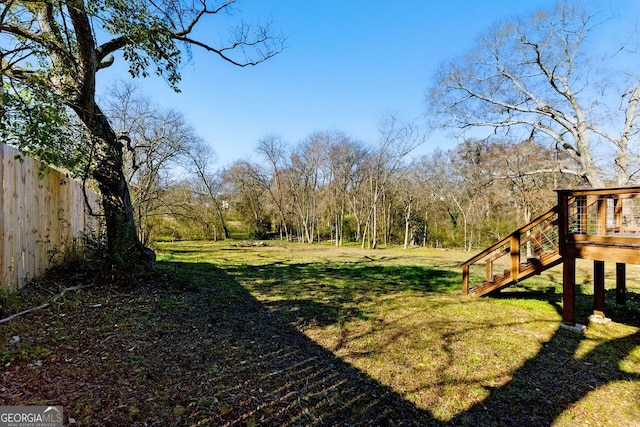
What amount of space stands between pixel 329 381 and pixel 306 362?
41 cm

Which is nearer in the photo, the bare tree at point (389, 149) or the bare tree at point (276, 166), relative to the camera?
the bare tree at point (389, 149)

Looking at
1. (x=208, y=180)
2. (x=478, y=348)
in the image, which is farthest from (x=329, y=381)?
(x=208, y=180)

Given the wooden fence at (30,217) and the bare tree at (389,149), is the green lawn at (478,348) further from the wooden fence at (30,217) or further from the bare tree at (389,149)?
the bare tree at (389,149)

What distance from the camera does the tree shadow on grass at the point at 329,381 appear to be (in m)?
2.21

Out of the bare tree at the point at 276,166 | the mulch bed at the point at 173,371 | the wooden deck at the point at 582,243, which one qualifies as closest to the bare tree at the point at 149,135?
the bare tree at the point at 276,166

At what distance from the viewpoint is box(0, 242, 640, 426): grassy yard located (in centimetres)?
220

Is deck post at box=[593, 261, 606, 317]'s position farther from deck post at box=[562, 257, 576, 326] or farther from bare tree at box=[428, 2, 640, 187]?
bare tree at box=[428, 2, 640, 187]

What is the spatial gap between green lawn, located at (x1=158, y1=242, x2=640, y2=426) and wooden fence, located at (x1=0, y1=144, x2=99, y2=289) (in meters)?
2.04

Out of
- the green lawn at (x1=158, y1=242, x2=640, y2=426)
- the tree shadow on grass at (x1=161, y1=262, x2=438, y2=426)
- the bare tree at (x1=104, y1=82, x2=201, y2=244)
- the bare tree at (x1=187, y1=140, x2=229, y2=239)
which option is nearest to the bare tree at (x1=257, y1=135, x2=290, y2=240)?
the bare tree at (x1=187, y1=140, x2=229, y2=239)

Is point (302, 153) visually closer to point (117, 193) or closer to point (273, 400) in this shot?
point (117, 193)

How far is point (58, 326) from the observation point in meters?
3.19

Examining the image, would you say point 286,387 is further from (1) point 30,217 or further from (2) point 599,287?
(2) point 599,287

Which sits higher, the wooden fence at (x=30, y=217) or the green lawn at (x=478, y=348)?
the wooden fence at (x=30, y=217)

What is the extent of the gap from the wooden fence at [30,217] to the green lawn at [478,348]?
2036mm
